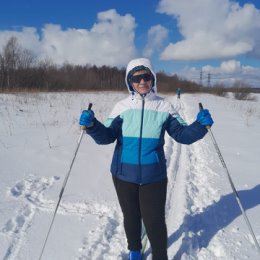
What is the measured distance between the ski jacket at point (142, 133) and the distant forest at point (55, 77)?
20.4 meters

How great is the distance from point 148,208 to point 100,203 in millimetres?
1632

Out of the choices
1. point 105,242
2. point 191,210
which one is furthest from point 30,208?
point 191,210

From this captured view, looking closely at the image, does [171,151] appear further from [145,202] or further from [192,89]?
[192,89]

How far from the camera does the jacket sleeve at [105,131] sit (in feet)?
8.50

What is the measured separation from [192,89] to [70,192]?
6433cm

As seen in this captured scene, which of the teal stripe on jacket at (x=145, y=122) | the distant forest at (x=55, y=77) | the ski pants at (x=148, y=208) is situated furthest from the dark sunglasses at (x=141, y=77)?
the distant forest at (x=55, y=77)

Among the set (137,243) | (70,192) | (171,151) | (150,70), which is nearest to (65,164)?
(70,192)

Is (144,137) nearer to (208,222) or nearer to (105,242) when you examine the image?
(105,242)

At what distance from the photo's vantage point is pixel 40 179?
16.0 feet

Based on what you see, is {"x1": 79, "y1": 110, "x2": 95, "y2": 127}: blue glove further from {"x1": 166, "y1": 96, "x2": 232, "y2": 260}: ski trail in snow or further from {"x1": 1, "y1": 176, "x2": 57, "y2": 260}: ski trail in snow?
{"x1": 166, "y1": 96, "x2": 232, "y2": 260}: ski trail in snow

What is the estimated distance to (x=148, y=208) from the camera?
259 centimetres

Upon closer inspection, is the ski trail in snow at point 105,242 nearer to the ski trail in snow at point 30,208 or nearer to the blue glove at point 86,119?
the ski trail in snow at point 30,208

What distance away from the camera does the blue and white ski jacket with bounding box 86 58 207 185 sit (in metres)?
2.54

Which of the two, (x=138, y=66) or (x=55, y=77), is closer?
(x=138, y=66)
